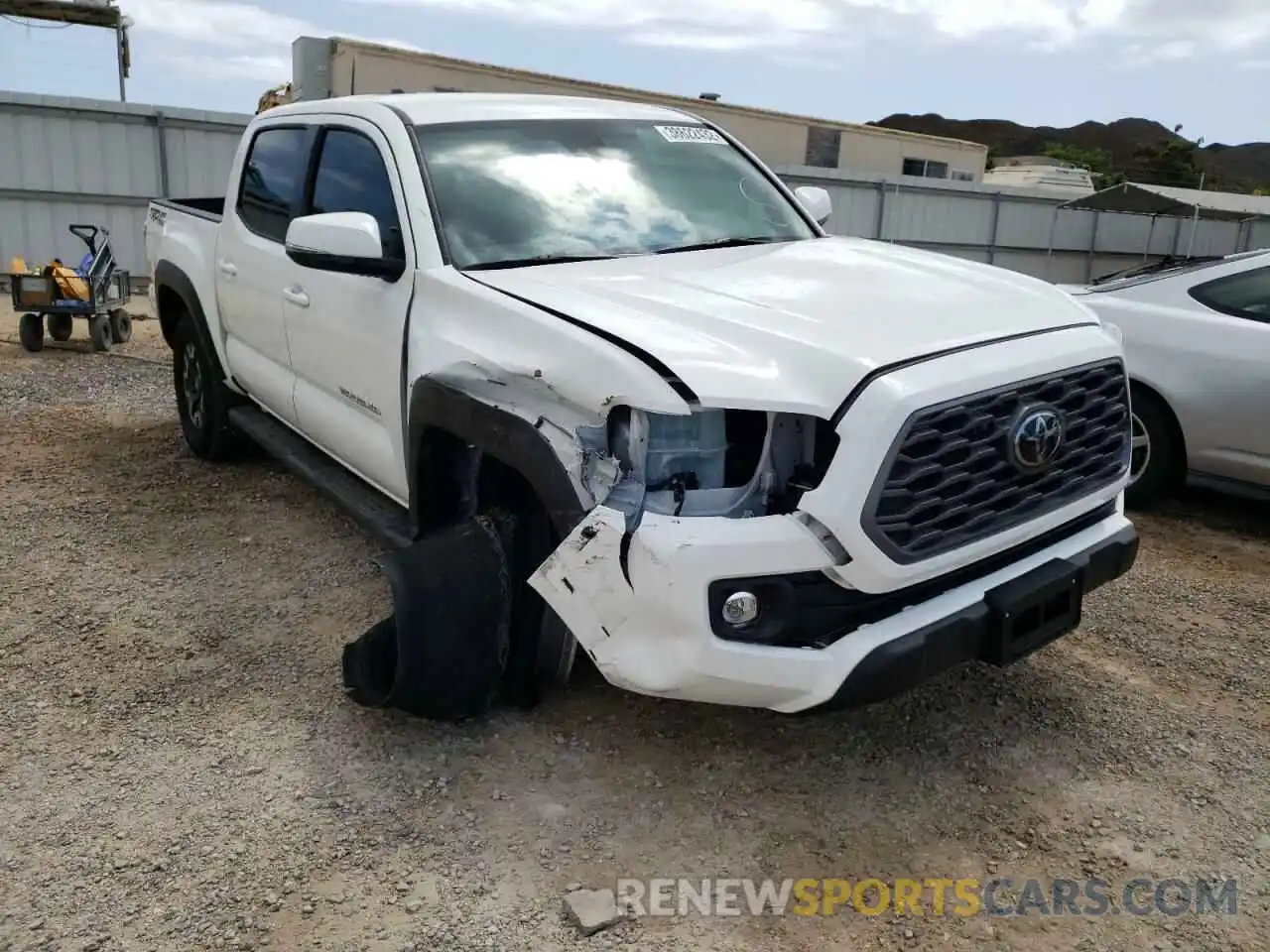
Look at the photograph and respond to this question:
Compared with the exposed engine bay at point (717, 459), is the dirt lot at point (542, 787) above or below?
below

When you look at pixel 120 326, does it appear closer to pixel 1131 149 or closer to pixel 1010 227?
pixel 1010 227

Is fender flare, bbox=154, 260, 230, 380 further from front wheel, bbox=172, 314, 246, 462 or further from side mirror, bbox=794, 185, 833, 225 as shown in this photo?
side mirror, bbox=794, 185, 833, 225

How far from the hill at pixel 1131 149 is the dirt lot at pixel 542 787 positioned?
186 feet

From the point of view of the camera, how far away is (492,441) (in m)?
2.98

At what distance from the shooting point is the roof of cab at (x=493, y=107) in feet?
13.1

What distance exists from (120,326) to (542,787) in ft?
29.2

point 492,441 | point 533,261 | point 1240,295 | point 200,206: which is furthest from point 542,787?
point 200,206

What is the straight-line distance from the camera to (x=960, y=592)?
2.83 m

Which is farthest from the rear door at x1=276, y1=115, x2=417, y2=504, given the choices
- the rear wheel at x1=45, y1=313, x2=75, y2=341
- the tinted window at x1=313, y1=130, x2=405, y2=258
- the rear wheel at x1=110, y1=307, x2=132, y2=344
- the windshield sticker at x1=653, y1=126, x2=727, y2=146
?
the rear wheel at x1=45, y1=313, x2=75, y2=341

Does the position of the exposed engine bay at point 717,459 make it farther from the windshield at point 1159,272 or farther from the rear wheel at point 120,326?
the rear wheel at point 120,326

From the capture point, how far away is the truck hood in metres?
2.55

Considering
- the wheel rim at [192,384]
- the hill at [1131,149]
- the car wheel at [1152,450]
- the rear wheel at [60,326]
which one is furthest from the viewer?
the hill at [1131,149]

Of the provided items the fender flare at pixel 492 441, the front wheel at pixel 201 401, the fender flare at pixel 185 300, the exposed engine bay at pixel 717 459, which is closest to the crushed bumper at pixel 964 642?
the exposed engine bay at pixel 717 459

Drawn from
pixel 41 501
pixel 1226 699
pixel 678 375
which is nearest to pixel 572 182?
pixel 678 375
